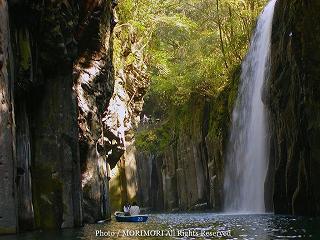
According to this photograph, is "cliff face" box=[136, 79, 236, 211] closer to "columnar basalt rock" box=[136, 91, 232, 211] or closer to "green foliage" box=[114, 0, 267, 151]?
"columnar basalt rock" box=[136, 91, 232, 211]

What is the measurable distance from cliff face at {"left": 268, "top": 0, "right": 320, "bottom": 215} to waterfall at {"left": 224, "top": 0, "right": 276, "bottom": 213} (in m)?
1.94

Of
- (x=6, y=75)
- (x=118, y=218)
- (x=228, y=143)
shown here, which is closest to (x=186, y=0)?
(x=228, y=143)

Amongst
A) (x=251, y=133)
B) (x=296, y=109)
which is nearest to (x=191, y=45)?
(x=251, y=133)

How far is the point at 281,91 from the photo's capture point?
74.4 feet

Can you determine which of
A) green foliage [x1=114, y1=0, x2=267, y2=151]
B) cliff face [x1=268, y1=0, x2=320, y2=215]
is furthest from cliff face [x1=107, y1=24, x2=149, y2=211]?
cliff face [x1=268, y1=0, x2=320, y2=215]

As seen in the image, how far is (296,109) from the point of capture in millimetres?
20594

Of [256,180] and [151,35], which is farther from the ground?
[151,35]

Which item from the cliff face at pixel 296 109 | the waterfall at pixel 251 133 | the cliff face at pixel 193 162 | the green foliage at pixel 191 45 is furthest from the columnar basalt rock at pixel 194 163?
the cliff face at pixel 296 109

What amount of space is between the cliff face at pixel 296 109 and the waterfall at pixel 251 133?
1.94m

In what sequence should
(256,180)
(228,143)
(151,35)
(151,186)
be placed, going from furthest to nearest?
(151,186) < (151,35) < (228,143) < (256,180)

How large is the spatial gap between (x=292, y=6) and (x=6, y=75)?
42.2ft

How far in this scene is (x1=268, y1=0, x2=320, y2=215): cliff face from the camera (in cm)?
1852

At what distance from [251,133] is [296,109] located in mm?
7026

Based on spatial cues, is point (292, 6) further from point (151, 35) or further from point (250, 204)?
point (151, 35)
